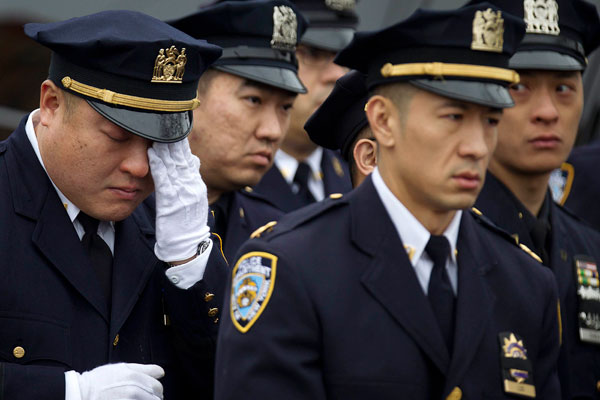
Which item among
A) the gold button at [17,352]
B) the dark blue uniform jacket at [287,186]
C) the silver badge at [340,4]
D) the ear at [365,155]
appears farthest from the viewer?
the silver badge at [340,4]

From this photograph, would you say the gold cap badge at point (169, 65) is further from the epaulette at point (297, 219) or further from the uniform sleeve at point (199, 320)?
the epaulette at point (297, 219)

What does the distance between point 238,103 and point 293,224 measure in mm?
1915

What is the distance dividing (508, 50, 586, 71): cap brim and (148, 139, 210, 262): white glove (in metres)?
1.68

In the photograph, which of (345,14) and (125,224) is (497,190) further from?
(345,14)

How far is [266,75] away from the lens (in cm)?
527

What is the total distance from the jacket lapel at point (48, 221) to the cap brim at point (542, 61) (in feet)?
7.14

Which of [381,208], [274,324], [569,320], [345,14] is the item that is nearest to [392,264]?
[381,208]

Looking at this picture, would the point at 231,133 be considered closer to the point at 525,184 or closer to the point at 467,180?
the point at 525,184

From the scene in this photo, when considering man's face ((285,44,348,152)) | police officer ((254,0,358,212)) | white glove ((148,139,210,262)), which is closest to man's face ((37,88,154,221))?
white glove ((148,139,210,262))

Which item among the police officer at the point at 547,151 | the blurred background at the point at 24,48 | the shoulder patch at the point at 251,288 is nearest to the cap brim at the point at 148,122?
the shoulder patch at the point at 251,288

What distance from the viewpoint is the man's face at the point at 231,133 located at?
523 centimetres

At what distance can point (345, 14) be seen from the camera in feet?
24.4

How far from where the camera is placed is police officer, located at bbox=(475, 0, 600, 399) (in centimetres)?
504

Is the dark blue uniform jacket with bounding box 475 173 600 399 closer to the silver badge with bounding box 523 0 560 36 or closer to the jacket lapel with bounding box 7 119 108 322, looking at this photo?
the silver badge with bounding box 523 0 560 36
